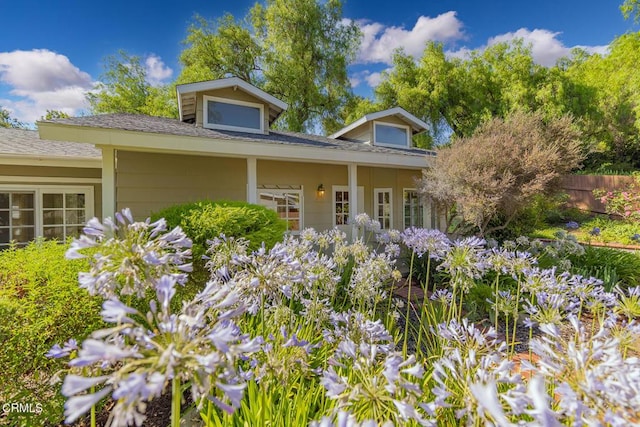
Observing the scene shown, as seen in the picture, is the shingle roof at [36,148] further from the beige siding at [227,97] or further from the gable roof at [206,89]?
the beige siding at [227,97]

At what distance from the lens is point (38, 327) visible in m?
2.22

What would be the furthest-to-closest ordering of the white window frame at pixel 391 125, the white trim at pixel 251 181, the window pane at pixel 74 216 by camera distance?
the white window frame at pixel 391 125
the window pane at pixel 74 216
the white trim at pixel 251 181

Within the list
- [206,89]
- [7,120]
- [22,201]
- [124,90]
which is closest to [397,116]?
[206,89]

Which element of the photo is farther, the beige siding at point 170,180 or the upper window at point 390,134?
the upper window at point 390,134

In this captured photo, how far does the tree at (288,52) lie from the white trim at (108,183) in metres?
13.7

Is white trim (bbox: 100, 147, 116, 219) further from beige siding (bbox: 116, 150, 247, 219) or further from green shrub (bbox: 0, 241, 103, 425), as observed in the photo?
green shrub (bbox: 0, 241, 103, 425)

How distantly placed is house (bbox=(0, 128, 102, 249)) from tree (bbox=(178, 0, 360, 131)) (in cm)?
1153

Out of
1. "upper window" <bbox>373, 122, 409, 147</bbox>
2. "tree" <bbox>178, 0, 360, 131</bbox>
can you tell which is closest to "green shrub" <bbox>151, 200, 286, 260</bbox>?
"upper window" <bbox>373, 122, 409, 147</bbox>

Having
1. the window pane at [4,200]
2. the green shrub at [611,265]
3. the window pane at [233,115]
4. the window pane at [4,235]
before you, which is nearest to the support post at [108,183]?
the window pane at [233,115]

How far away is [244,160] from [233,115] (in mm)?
1403

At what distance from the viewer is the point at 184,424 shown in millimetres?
2209

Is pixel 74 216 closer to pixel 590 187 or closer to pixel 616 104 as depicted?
pixel 590 187

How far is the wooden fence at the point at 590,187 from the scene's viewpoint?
16.2 metres

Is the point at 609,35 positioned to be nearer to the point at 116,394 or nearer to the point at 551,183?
the point at 551,183
